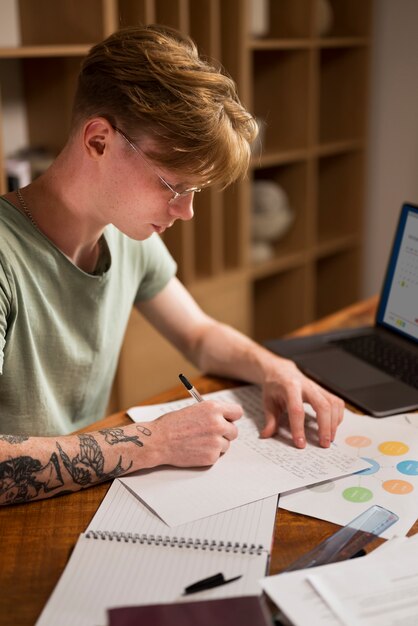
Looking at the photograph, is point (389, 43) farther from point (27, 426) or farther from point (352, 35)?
point (27, 426)

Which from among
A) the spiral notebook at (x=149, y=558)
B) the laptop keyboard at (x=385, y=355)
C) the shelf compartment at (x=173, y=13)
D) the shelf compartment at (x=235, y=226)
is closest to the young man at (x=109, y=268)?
the spiral notebook at (x=149, y=558)

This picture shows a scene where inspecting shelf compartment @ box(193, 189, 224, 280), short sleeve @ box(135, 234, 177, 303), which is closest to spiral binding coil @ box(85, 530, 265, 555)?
short sleeve @ box(135, 234, 177, 303)

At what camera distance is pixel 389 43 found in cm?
338

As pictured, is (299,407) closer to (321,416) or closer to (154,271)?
(321,416)

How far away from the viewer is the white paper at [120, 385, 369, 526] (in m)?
1.05

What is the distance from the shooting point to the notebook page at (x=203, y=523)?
3.23 ft

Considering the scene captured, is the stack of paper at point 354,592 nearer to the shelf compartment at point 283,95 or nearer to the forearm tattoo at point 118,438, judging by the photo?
the forearm tattoo at point 118,438

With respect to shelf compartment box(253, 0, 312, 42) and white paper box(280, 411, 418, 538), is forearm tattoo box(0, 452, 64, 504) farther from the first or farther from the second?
shelf compartment box(253, 0, 312, 42)

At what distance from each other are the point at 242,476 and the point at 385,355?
575mm

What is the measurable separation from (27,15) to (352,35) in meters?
1.65

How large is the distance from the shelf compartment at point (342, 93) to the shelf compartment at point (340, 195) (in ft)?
0.36

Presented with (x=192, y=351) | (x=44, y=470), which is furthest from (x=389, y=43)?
(x=44, y=470)

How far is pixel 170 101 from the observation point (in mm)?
1153

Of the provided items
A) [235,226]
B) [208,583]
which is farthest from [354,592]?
[235,226]
